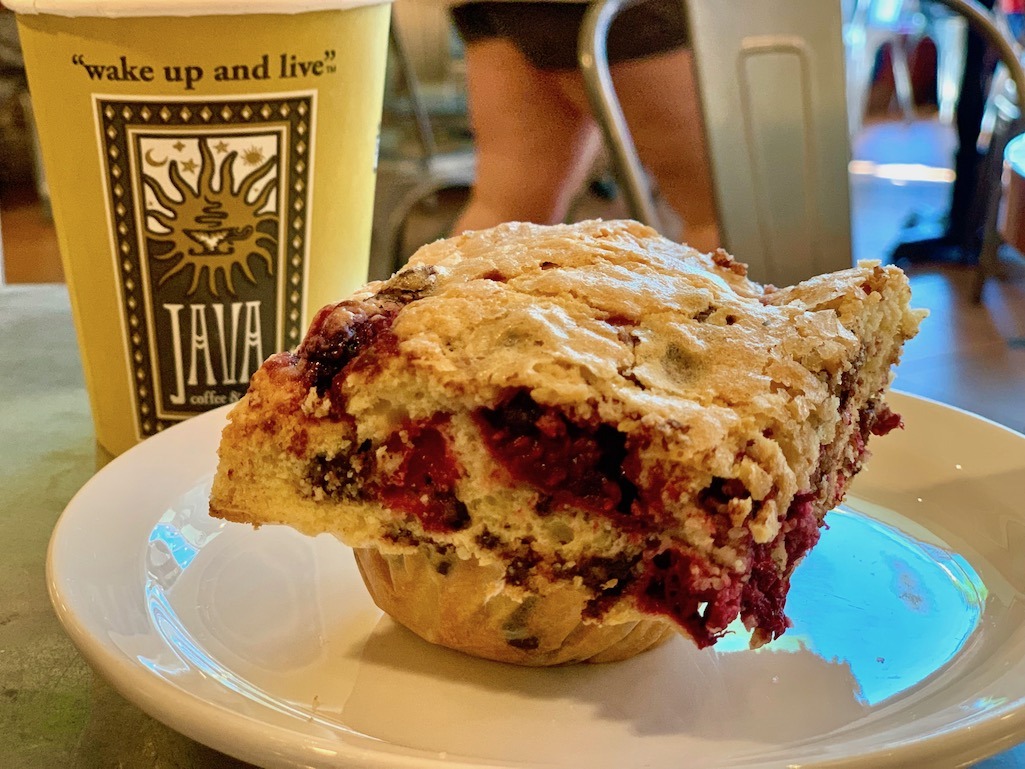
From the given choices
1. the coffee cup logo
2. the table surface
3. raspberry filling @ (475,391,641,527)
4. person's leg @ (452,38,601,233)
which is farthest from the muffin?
person's leg @ (452,38,601,233)

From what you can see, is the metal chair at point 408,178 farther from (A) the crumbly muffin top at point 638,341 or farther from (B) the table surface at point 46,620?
(A) the crumbly muffin top at point 638,341

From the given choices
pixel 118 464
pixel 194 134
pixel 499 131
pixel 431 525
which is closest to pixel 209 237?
pixel 194 134

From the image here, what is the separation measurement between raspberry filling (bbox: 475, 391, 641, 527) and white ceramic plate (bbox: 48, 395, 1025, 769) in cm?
13

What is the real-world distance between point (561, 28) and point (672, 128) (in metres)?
0.28

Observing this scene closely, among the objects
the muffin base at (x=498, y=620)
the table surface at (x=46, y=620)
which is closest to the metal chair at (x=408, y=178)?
the table surface at (x=46, y=620)

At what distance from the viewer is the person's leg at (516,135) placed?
1.93 metres

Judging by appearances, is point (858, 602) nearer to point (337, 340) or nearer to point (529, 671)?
point (529, 671)

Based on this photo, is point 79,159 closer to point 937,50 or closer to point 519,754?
point 519,754

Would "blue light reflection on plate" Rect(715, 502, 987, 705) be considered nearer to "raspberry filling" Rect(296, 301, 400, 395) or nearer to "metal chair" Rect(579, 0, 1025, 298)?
"raspberry filling" Rect(296, 301, 400, 395)

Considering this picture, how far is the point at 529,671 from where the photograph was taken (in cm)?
66

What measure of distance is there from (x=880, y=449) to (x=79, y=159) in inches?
31.2

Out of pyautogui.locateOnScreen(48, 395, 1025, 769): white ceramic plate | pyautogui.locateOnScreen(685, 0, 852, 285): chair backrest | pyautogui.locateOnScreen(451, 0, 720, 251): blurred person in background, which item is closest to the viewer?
pyautogui.locateOnScreen(48, 395, 1025, 769): white ceramic plate

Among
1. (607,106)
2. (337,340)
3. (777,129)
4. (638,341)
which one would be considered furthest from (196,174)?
(777,129)

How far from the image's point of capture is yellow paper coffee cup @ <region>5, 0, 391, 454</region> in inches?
32.5
